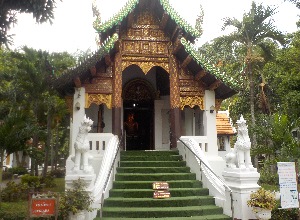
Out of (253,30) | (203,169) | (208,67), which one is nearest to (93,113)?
(208,67)

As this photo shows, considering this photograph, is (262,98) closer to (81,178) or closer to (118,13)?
(118,13)

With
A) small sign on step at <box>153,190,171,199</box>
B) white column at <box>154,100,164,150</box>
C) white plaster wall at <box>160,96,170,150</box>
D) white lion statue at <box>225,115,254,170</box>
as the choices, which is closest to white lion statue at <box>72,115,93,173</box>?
small sign on step at <box>153,190,171,199</box>

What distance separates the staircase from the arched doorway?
3987 millimetres

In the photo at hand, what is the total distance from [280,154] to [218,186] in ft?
11.5

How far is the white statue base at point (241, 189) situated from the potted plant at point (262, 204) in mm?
221

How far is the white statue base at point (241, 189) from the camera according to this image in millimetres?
5809

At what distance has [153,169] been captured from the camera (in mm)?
7949

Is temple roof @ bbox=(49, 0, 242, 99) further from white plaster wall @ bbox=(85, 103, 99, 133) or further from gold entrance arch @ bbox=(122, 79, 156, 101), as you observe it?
gold entrance arch @ bbox=(122, 79, 156, 101)

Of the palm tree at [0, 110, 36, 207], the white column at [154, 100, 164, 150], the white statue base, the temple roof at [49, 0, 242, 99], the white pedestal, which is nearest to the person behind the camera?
the white pedestal

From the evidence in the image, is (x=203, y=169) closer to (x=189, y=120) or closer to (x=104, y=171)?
(x=104, y=171)

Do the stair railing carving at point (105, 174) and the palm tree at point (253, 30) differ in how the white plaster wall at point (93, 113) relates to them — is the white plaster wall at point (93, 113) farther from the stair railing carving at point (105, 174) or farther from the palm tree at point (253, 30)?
the palm tree at point (253, 30)

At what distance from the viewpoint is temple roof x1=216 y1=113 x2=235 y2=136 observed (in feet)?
46.6

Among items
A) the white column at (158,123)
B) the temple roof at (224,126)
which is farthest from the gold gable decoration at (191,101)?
the temple roof at (224,126)

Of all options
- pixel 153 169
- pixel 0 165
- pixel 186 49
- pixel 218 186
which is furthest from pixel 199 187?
pixel 0 165
